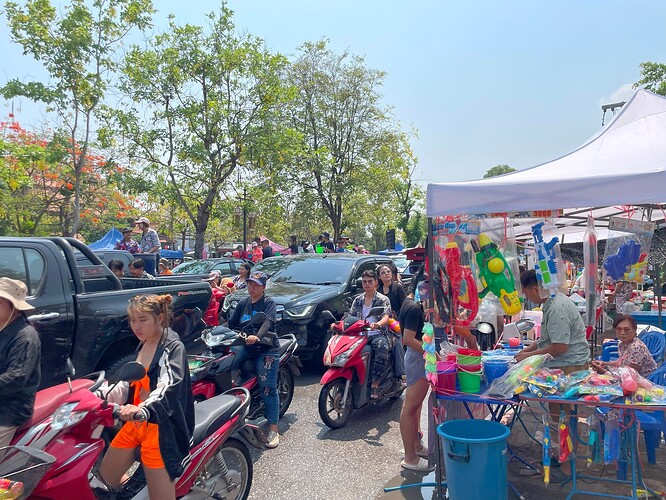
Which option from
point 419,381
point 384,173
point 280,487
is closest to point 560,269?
point 419,381

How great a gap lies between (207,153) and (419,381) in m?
13.3

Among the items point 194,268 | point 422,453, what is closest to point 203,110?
point 194,268

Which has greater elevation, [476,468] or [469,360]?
[469,360]

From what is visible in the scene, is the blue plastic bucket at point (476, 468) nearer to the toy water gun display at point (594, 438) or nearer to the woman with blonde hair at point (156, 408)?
the toy water gun display at point (594, 438)

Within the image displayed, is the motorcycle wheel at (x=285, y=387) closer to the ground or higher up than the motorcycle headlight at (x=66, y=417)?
closer to the ground

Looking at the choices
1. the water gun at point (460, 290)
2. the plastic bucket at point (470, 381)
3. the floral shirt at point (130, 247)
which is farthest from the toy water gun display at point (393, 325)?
the floral shirt at point (130, 247)

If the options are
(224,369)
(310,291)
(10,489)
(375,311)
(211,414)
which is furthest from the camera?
(310,291)

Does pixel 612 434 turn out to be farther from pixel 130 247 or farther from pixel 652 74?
pixel 652 74

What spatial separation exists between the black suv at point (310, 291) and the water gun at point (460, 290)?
10.6 ft

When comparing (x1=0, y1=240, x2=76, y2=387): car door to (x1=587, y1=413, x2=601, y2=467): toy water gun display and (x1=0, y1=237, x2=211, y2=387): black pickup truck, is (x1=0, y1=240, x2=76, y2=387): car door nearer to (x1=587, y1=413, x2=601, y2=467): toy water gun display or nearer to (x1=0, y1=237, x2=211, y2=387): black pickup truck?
(x1=0, y1=237, x2=211, y2=387): black pickup truck

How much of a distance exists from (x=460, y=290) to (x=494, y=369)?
0.83 meters

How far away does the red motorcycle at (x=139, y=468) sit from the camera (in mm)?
2736

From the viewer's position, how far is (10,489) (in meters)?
2.39

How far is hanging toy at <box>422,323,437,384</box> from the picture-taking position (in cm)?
410
